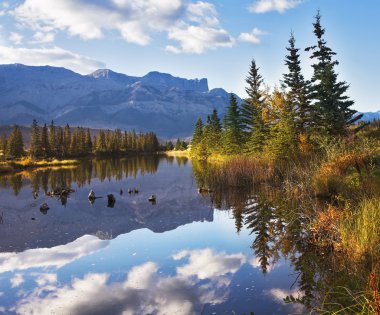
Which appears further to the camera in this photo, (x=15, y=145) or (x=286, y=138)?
(x=15, y=145)

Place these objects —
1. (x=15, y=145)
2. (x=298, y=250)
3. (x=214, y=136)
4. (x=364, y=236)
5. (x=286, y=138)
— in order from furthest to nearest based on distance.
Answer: (x=15, y=145), (x=214, y=136), (x=286, y=138), (x=298, y=250), (x=364, y=236)

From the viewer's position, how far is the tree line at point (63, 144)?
3095 inches

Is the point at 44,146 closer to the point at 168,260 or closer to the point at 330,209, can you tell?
the point at 168,260

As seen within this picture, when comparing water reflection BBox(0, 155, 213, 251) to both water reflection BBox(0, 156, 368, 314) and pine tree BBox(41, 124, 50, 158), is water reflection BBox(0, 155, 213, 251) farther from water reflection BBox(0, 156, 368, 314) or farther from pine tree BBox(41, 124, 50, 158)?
pine tree BBox(41, 124, 50, 158)

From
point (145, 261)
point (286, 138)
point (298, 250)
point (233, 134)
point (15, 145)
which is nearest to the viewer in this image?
point (298, 250)

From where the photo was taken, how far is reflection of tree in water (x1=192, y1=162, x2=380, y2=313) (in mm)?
8062

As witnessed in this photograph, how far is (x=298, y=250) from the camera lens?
12.4 m

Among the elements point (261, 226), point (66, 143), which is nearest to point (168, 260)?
point (261, 226)

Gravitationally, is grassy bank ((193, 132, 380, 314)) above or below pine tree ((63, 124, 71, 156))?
below

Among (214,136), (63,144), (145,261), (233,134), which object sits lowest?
(145,261)

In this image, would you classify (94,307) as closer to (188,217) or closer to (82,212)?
(188,217)

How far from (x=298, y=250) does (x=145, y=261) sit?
531 cm

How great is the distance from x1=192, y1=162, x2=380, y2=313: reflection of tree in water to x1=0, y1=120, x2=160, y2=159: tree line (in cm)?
6617

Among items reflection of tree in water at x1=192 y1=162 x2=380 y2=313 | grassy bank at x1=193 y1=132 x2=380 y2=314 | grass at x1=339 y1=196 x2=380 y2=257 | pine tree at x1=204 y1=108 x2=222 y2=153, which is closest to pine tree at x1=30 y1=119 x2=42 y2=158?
pine tree at x1=204 y1=108 x2=222 y2=153
